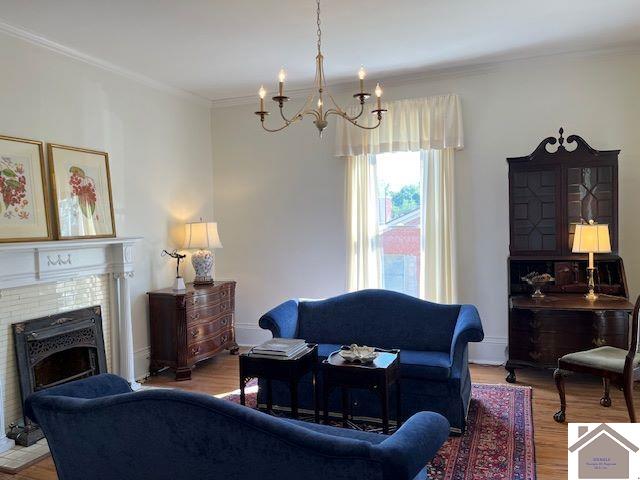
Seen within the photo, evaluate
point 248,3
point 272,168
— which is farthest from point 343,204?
point 248,3

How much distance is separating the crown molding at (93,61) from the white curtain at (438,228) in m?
2.64

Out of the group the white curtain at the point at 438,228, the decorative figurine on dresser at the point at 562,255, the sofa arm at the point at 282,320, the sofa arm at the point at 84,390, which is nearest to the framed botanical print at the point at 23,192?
the sofa arm at the point at 282,320

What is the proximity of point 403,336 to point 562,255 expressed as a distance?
1.66 meters

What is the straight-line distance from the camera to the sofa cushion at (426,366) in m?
3.38

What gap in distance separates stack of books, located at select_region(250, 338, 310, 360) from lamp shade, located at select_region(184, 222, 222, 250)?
1989 millimetres

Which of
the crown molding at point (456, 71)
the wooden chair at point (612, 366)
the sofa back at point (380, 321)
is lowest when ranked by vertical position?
the wooden chair at point (612, 366)

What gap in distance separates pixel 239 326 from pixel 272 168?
6.20ft

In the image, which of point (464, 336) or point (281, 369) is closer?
point (281, 369)

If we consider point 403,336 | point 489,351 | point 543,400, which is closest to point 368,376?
point 403,336

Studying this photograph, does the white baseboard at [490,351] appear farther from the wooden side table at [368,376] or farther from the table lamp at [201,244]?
the table lamp at [201,244]

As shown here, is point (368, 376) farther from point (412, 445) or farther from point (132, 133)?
point (132, 133)

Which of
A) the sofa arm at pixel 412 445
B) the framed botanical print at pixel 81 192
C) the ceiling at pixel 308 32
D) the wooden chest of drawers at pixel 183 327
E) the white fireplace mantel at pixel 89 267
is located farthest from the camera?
the wooden chest of drawers at pixel 183 327

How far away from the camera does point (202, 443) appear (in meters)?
1.62

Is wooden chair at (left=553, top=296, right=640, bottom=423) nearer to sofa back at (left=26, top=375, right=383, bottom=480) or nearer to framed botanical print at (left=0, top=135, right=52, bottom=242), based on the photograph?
sofa back at (left=26, top=375, right=383, bottom=480)
